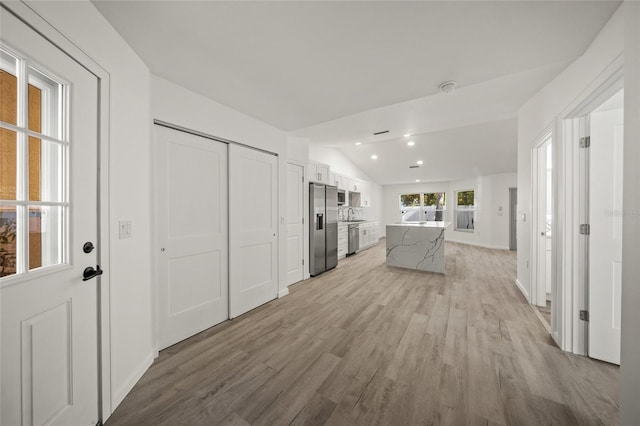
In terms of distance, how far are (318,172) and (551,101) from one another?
340cm

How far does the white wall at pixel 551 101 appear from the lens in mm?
1453

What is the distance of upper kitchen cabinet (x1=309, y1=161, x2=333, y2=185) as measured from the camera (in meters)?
4.55

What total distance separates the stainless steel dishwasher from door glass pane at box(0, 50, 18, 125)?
19.0 feet

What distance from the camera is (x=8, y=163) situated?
3.11ft

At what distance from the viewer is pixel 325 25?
148 centimetres

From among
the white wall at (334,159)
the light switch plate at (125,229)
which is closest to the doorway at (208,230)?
the light switch plate at (125,229)

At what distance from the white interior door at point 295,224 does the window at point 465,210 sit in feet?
21.7

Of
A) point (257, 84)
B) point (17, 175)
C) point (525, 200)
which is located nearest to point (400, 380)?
point (17, 175)

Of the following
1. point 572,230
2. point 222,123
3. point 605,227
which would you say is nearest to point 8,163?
point 222,123

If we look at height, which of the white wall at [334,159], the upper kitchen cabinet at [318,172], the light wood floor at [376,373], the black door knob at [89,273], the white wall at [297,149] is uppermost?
the white wall at [334,159]

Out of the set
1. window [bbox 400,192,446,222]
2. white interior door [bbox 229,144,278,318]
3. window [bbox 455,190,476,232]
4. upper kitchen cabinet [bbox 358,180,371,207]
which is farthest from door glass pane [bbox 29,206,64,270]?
window [bbox 400,192,446,222]

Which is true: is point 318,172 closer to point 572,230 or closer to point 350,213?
point 350,213

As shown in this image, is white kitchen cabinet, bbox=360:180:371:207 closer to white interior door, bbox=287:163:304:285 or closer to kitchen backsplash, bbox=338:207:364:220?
kitchen backsplash, bbox=338:207:364:220

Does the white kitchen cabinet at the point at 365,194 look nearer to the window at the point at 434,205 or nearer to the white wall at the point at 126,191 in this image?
the window at the point at 434,205
